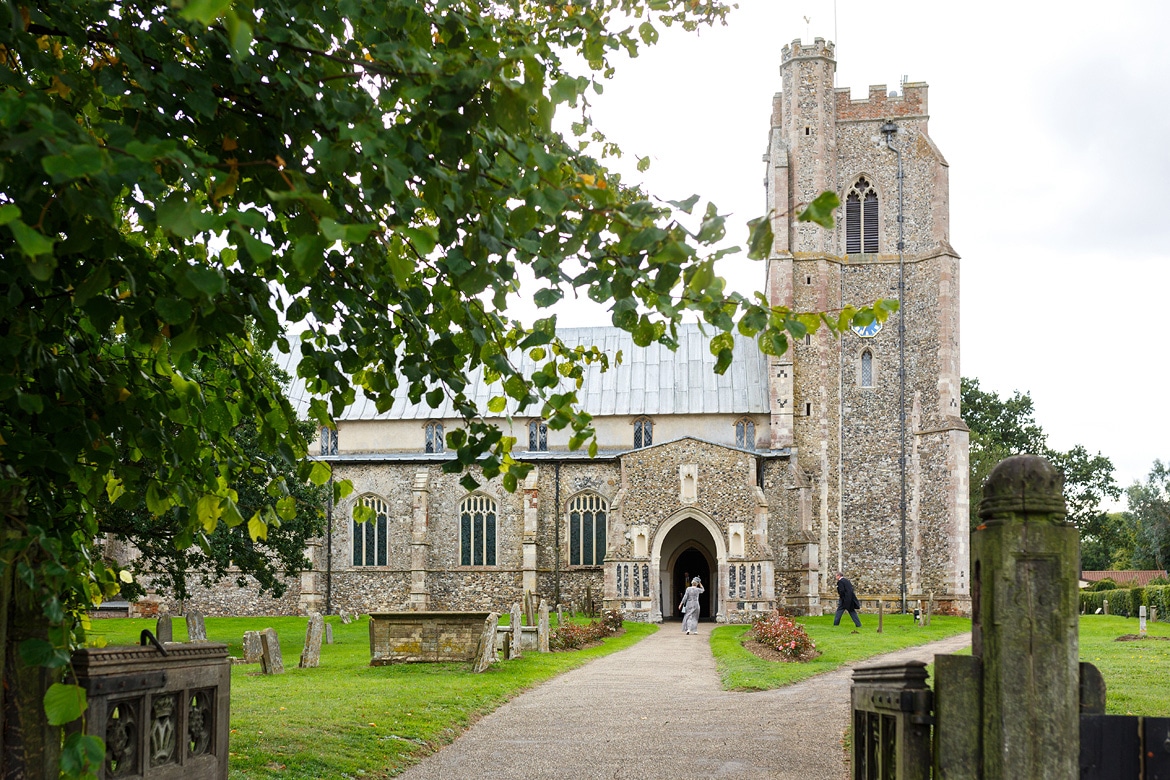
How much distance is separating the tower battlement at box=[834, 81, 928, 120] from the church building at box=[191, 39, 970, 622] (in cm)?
8

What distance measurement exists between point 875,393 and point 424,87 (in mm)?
36752

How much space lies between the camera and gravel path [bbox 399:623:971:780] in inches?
361

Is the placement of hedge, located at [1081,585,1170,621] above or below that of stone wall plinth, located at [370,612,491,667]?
below

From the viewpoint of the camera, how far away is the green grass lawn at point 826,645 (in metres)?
16.6

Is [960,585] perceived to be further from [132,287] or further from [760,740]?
[132,287]

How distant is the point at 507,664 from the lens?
738 inches

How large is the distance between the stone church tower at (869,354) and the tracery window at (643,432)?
4.99m

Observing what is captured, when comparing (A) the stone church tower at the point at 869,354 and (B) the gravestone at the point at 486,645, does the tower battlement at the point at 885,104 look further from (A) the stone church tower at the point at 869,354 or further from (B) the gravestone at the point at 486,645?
(B) the gravestone at the point at 486,645

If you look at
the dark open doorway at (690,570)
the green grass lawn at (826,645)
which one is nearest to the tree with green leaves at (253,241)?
the green grass lawn at (826,645)

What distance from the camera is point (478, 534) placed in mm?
40250

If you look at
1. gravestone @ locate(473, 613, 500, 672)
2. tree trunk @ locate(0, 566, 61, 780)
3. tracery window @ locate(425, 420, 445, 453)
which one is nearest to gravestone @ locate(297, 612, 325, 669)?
gravestone @ locate(473, 613, 500, 672)

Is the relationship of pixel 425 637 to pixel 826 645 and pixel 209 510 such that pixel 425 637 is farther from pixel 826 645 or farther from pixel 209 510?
pixel 209 510

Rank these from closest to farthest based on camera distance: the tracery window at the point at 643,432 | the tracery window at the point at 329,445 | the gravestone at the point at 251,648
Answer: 1. the gravestone at the point at 251,648
2. the tracery window at the point at 643,432
3. the tracery window at the point at 329,445

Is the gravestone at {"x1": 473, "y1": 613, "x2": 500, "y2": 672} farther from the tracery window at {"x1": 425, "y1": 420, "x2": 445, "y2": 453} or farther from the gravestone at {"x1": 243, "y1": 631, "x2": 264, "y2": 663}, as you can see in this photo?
the tracery window at {"x1": 425, "y1": 420, "x2": 445, "y2": 453}
